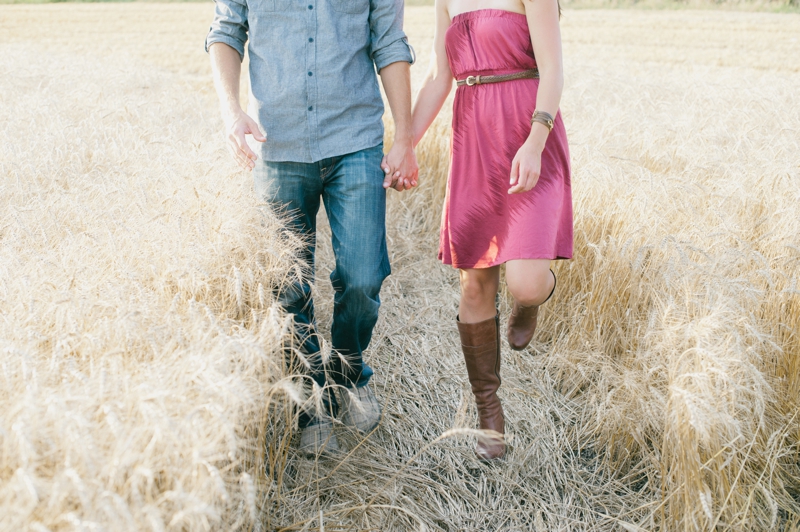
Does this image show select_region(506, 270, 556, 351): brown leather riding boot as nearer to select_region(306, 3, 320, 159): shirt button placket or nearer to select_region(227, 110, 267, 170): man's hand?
select_region(306, 3, 320, 159): shirt button placket

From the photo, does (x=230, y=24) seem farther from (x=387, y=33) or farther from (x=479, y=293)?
(x=479, y=293)

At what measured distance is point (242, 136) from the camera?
6.65 ft

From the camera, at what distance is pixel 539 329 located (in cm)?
302

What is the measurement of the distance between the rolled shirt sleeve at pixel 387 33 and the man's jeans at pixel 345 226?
34 cm

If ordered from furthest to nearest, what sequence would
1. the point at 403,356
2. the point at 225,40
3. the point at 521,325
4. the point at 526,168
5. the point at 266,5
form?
1. the point at 403,356
2. the point at 521,325
3. the point at 225,40
4. the point at 266,5
5. the point at 526,168

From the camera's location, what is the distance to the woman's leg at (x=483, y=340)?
224cm

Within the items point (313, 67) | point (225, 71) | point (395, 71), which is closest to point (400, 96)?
point (395, 71)

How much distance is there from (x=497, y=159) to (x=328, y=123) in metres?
0.61

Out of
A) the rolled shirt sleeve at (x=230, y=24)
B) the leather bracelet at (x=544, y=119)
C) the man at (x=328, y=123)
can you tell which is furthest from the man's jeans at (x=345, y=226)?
the leather bracelet at (x=544, y=119)

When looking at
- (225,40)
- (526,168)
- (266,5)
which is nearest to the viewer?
(526,168)

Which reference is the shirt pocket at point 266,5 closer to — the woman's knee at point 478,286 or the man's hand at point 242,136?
the man's hand at point 242,136

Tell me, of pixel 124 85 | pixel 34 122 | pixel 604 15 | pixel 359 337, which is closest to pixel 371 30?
pixel 359 337

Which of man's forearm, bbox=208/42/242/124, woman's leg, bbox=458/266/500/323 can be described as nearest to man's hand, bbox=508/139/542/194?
woman's leg, bbox=458/266/500/323

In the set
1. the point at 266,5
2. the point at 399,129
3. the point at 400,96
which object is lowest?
the point at 399,129
